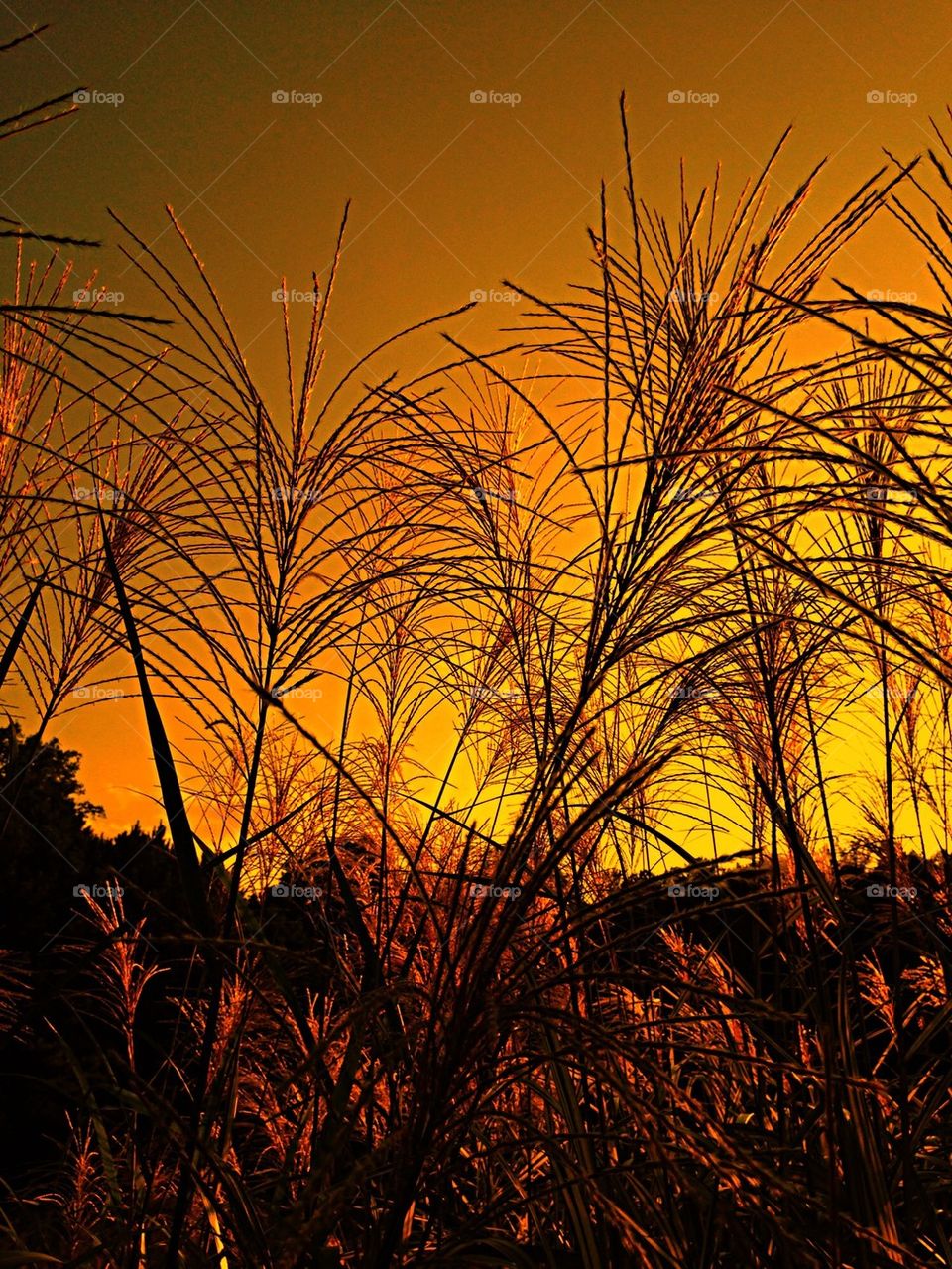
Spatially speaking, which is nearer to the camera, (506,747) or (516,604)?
(516,604)

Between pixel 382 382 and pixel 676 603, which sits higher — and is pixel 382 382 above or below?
above

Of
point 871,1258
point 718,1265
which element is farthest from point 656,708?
point 871,1258

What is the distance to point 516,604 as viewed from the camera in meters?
2.71

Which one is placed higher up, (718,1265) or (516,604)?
(516,604)

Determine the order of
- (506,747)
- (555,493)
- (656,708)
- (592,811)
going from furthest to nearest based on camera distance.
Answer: (506,747) → (555,493) → (656,708) → (592,811)

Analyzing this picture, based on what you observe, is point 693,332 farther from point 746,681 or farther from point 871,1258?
point 871,1258

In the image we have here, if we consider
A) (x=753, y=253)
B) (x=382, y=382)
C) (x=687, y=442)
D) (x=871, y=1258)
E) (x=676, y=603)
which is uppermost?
(x=753, y=253)

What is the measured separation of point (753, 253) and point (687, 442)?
42 cm

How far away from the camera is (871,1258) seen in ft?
4.92

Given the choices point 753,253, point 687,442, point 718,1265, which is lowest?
point 718,1265

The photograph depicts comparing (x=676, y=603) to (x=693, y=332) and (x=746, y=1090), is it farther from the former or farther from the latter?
(x=746, y=1090)

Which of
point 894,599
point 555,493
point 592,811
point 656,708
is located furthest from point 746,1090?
point 592,811

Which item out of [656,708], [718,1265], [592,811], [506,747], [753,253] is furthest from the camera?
[506,747]

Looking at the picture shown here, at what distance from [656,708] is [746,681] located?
28cm
